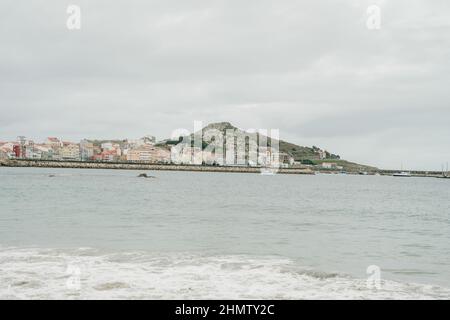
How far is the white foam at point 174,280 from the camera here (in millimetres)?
10781

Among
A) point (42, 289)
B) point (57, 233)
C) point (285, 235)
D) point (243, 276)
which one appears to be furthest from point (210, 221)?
point (42, 289)

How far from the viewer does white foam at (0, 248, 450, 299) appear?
1078cm

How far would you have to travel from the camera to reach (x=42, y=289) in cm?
Result: 1086

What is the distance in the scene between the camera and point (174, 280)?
40.0 ft

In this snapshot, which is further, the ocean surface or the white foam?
the ocean surface
